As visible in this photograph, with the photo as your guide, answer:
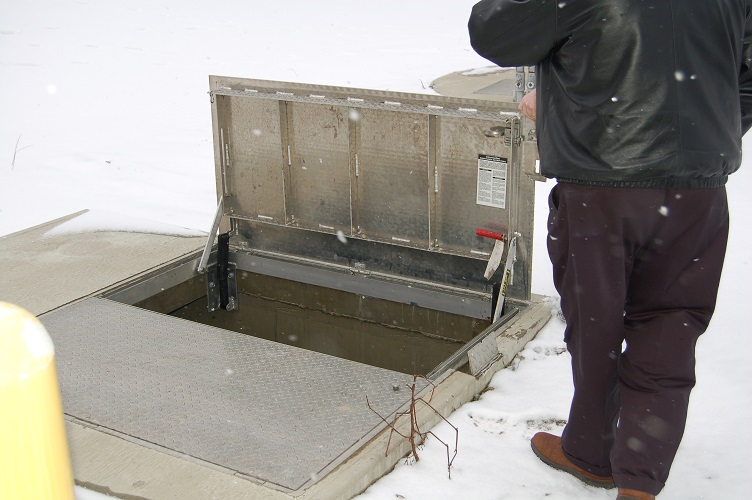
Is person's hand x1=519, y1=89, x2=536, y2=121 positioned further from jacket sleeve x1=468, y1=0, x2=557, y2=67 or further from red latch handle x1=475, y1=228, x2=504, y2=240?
red latch handle x1=475, y1=228, x2=504, y2=240

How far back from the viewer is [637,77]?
2.59 metres

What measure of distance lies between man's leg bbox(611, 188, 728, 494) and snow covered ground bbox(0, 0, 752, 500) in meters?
0.36

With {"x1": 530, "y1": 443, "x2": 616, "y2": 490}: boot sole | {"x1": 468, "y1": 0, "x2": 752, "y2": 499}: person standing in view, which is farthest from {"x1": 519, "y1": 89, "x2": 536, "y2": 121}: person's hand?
{"x1": 530, "y1": 443, "x2": 616, "y2": 490}: boot sole

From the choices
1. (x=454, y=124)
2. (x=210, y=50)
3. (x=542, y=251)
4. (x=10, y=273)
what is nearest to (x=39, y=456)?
(x=454, y=124)

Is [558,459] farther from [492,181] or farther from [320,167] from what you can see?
[320,167]

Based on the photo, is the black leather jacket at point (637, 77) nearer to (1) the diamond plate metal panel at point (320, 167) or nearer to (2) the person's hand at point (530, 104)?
(2) the person's hand at point (530, 104)

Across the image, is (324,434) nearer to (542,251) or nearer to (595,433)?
(595,433)

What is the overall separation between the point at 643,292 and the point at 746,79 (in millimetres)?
747

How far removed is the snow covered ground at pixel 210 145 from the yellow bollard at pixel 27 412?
1.97 meters

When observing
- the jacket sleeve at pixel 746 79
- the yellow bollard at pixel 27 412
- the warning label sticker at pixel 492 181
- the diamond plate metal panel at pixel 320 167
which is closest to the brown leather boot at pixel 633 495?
the jacket sleeve at pixel 746 79

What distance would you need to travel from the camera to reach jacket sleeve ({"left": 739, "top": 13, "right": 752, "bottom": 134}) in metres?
2.72

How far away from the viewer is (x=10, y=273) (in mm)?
4969

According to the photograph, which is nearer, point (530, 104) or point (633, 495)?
point (633, 495)


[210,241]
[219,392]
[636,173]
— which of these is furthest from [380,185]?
[636,173]
